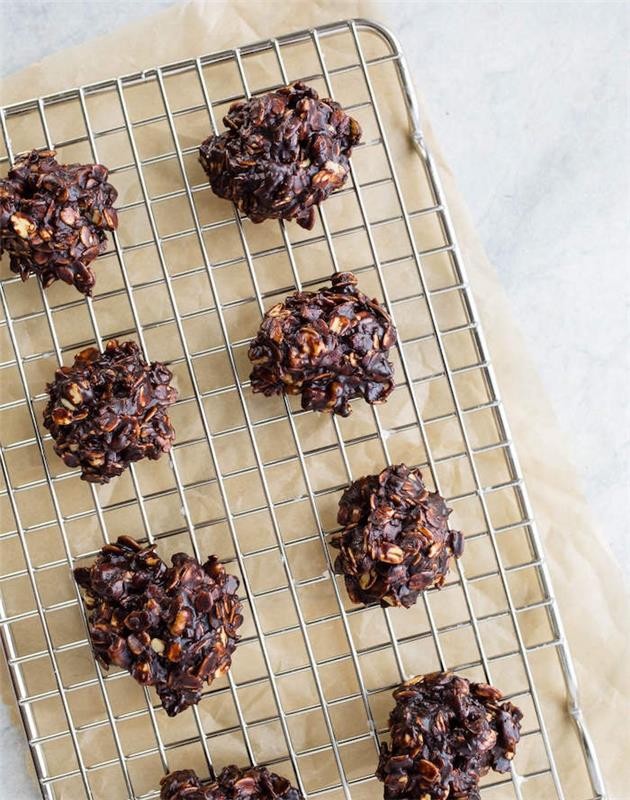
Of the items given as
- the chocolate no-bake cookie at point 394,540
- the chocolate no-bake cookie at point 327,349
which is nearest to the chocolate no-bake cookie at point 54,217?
the chocolate no-bake cookie at point 327,349

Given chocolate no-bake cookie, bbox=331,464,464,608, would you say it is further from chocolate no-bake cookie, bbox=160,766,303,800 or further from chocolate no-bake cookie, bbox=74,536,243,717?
chocolate no-bake cookie, bbox=160,766,303,800

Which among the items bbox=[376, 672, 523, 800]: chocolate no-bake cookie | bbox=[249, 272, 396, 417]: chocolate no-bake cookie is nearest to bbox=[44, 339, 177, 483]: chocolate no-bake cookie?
bbox=[249, 272, 396, 417]: chocolate no-bake cookie

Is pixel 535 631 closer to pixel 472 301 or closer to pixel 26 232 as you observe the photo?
pixel 472 301

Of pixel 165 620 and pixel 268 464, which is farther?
pixel 268 464

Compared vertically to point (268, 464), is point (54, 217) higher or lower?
higher

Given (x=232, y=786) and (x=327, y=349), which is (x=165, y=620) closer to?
(x=232, y=786)

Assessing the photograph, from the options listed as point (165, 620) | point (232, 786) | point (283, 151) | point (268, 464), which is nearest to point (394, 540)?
point (268, 464)
